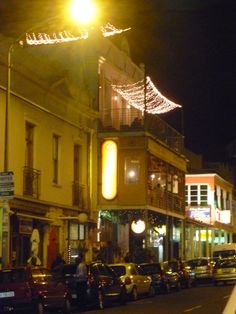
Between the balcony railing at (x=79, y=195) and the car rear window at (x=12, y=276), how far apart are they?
1459 centimetres

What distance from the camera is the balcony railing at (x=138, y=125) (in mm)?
36062

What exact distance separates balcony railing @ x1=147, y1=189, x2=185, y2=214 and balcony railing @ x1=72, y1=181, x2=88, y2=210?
3.36m

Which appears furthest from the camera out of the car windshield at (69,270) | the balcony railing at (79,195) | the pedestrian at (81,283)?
the balcony railing at (79,195)

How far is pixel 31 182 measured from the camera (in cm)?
2861

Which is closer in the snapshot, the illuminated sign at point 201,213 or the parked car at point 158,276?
the parked car at point 158,276

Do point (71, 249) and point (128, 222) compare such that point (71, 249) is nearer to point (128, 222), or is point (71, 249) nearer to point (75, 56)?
point (128, 222)

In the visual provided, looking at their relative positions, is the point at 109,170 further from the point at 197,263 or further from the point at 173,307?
the point at 173,307

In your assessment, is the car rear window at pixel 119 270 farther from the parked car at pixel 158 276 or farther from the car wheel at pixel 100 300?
the parked car at pixel 158 276

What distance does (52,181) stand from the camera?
30.9 m

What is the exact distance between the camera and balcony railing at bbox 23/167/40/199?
28.2 metres

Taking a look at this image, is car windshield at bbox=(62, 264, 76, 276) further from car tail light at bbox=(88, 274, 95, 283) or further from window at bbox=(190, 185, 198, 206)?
window at bbox=(190, 185, 198, 206)

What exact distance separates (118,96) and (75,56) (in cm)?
531

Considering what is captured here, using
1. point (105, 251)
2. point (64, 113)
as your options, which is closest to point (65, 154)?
point (64, 113)

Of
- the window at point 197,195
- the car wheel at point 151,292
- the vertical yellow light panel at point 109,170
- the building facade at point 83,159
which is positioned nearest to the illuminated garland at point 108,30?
the building facade at point 83,159
